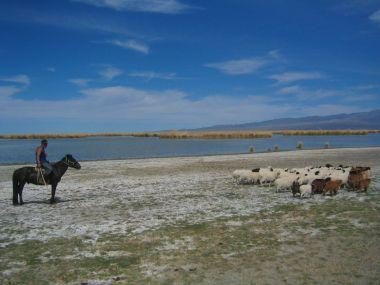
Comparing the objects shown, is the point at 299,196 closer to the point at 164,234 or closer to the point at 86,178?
the point at 164,234

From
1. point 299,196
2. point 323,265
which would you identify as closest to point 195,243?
point 323,265

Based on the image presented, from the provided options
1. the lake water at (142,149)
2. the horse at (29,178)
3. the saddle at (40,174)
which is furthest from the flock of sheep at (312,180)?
the lake water at (142,149)

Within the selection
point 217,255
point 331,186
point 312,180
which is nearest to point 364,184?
point 331,186

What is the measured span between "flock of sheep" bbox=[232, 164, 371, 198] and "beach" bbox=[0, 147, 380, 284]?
0.45 meters

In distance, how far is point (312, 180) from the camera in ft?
56.2

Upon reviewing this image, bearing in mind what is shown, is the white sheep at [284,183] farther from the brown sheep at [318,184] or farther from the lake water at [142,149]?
the lake water at [142,149]

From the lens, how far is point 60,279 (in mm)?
7707

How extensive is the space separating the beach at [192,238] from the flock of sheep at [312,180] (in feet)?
1.49

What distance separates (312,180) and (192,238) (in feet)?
28.9

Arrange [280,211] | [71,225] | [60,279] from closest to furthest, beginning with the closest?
[60,279], [71,225], [280,211]

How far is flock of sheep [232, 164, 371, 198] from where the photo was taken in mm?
15977

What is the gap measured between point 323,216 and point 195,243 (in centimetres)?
481

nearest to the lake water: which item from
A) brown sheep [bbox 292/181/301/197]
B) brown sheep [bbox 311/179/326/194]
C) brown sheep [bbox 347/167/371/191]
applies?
A: brown sheep [bbox 347/167/371/191]

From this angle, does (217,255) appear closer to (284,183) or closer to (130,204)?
(130,204)
